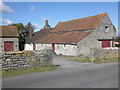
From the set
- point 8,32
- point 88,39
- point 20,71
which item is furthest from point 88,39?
point 8,32

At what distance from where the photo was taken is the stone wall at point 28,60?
11.6 m

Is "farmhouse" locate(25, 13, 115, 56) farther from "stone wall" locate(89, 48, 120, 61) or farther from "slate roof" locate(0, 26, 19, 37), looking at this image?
"slate roof" locate(0, 26, 19, 37)

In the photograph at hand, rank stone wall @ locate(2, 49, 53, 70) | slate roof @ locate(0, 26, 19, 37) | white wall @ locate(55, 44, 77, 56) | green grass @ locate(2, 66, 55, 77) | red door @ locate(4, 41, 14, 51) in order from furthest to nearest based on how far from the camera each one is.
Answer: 1. slate roof @ locate(0, 26, 19, 37)
2. red door @ locate(4, 41, 14, 51)
3. white wall @ locate(55, 44, 77, 56)
4. stone wall @ locate(2, 49, 53, 70)
5. green grass @ locate(2, 66, 55, 77)

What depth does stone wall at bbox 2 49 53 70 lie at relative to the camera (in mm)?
11609

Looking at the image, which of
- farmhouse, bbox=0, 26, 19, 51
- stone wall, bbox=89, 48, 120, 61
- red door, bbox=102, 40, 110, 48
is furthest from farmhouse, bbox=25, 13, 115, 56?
farmhouse, bbox=0, 26, 19, 51

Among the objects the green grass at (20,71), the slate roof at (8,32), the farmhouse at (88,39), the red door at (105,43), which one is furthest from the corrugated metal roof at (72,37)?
the green grass at (20,71)

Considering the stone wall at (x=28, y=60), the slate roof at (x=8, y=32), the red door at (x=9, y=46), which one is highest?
the slate roof at (x=8, y=32)

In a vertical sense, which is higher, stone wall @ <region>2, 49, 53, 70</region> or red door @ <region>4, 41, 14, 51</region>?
red door @ <region>4, 41, 14, 51</region>

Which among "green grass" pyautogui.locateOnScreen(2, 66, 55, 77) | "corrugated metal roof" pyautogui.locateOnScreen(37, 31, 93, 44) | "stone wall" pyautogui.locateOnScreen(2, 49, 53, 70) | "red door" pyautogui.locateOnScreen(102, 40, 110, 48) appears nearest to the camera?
"green grass" pyautogui.locateOnScreen(2, 66, 55, 77)

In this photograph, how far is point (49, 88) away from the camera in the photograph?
7484 millimetres

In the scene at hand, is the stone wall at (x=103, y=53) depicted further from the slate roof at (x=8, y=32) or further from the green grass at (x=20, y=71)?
the slate roof at (x=8, y=32)

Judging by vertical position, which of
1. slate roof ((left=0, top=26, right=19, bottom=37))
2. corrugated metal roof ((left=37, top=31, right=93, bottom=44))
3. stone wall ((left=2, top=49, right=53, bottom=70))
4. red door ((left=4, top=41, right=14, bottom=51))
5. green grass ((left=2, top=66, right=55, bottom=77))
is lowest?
green grass ((left=2, top=66, right=55, bottom=77))

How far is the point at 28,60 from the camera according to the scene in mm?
12250

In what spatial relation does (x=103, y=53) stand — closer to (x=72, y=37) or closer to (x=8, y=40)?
(x=72, y=37)
